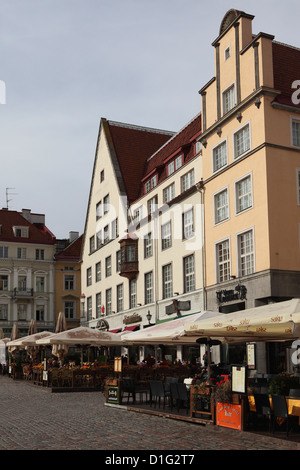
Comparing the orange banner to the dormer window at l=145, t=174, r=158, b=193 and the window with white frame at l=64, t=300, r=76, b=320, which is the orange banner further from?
the window with white frame at l=64, t=300, r=76, b=320

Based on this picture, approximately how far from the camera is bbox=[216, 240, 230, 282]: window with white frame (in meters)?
30.9

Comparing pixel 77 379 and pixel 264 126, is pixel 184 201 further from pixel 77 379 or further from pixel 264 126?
pixel 77 379

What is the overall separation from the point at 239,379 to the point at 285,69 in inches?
809

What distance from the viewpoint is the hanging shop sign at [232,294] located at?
28.3 metres

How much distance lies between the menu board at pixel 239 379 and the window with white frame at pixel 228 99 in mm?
20201

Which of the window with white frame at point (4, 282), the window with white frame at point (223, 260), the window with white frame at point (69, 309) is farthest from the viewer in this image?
the window with white frame at point (69, 309)

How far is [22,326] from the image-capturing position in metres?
72.2

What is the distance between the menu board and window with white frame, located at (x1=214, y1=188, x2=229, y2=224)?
1782cm

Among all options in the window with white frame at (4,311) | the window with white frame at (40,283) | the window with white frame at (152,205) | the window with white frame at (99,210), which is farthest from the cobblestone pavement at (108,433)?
the window with white frame at (40,283)

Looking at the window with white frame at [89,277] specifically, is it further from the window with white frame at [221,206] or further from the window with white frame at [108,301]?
the window with white frame at [221,206]

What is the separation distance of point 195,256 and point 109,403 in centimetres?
1520

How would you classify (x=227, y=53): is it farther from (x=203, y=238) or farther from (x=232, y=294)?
(x=232, y=294)

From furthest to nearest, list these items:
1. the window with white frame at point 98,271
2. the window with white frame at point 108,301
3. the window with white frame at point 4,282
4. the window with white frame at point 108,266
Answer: the window with white frame at point 4,282 < the window with white frame at point 98,271 < the window with white frame at point 108,266 < the window with white frame at point 108,301

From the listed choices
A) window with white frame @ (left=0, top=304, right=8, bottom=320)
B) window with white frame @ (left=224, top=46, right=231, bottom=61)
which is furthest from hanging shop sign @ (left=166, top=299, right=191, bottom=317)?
window with white frame @ (left=0, top=304, right=8, bottom=320)
